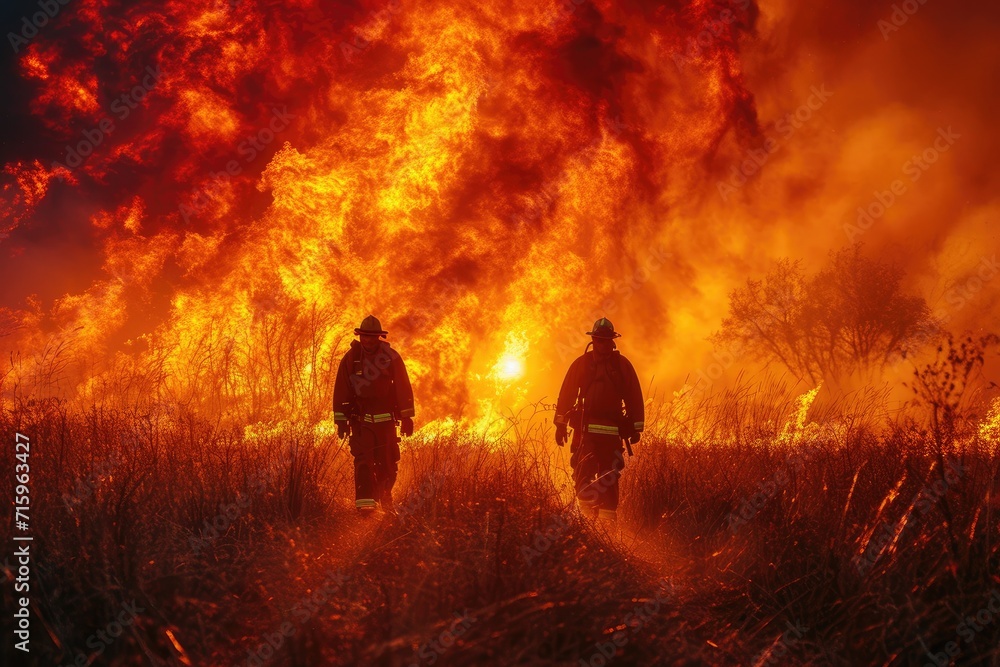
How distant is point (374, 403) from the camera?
788cm

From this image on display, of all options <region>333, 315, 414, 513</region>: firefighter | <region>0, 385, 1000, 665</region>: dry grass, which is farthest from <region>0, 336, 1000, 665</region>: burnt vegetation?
<region>333, 315, 414, 513</region>: firefighter

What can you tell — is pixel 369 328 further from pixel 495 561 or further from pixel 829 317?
pixel 829 317

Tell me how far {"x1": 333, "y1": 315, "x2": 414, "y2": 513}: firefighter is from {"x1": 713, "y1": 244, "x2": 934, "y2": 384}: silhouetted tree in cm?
2385

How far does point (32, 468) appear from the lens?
5.18 m

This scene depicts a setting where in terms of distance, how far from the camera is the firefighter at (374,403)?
7.68 metres

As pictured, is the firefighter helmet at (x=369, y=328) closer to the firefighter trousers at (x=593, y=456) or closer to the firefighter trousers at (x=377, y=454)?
the firefighter trousers at (x=377, y=454)

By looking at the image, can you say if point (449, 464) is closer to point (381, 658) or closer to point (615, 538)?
point (615, 538)

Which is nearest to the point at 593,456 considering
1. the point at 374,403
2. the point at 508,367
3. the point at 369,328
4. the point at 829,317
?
the point at 374,403

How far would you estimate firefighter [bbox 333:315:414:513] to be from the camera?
7676mm

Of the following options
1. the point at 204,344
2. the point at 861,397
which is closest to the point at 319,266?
the point at 204,344

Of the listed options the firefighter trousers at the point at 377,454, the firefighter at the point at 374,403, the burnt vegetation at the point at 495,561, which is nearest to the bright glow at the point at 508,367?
the firefighter at the point at 374,403

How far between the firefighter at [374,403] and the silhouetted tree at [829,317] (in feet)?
78.3

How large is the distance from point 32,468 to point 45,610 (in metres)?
2.36

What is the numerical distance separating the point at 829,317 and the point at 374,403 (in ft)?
83.2
